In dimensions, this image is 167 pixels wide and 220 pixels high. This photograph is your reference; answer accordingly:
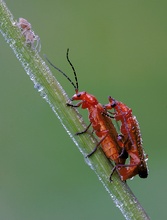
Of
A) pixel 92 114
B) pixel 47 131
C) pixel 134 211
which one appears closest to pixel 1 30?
pixel 134 211

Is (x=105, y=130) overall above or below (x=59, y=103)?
below

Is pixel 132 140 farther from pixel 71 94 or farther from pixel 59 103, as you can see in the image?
pixel 71 94

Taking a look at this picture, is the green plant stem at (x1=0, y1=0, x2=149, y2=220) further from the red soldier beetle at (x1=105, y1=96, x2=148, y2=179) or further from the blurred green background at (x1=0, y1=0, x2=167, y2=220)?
the blurred green background at (x1=0, y1=0, x2=167, y2=220)

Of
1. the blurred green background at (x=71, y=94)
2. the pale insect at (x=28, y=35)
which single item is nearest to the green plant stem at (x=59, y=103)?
the pale insect at (x=28, y=35)

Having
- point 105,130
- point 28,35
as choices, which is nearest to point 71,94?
point 105,130

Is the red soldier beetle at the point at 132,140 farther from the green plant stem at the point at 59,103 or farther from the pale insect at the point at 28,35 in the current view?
the pale insect at the point at 28,35

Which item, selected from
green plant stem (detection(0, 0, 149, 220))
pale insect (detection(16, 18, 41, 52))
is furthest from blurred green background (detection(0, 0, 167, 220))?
pale insect (detection(16, 18, 41, 52))
